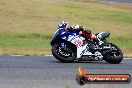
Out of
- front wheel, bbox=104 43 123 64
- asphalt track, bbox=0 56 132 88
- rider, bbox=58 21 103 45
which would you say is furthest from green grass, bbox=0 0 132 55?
asphalt track, bbox=0 56 132 88

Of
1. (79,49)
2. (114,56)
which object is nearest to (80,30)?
(79,49)

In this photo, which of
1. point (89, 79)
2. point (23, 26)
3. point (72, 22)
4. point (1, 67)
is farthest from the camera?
point (72, 22)

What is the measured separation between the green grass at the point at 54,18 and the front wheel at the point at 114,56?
7.54 meters

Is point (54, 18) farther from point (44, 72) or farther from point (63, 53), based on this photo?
point (44, 72)

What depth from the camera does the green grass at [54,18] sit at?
2420 cm

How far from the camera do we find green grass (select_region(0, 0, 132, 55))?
24.2m

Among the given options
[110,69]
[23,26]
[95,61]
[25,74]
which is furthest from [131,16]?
[25,74]

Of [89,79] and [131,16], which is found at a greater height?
[89,79]

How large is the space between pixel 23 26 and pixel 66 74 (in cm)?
1636

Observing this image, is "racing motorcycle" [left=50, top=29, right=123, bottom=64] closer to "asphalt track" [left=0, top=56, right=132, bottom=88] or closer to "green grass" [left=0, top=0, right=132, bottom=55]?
"asphalt track" [left=0, top=56, right=132, bottom=88]

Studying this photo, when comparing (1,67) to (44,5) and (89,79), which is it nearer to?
(89,79)

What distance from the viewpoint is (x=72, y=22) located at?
92.3 feet

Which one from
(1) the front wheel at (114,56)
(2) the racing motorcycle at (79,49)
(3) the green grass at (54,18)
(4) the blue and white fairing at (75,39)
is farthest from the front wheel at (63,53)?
(3) the green grass at (54,18)

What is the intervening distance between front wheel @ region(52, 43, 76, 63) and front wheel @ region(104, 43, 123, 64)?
998 mm
